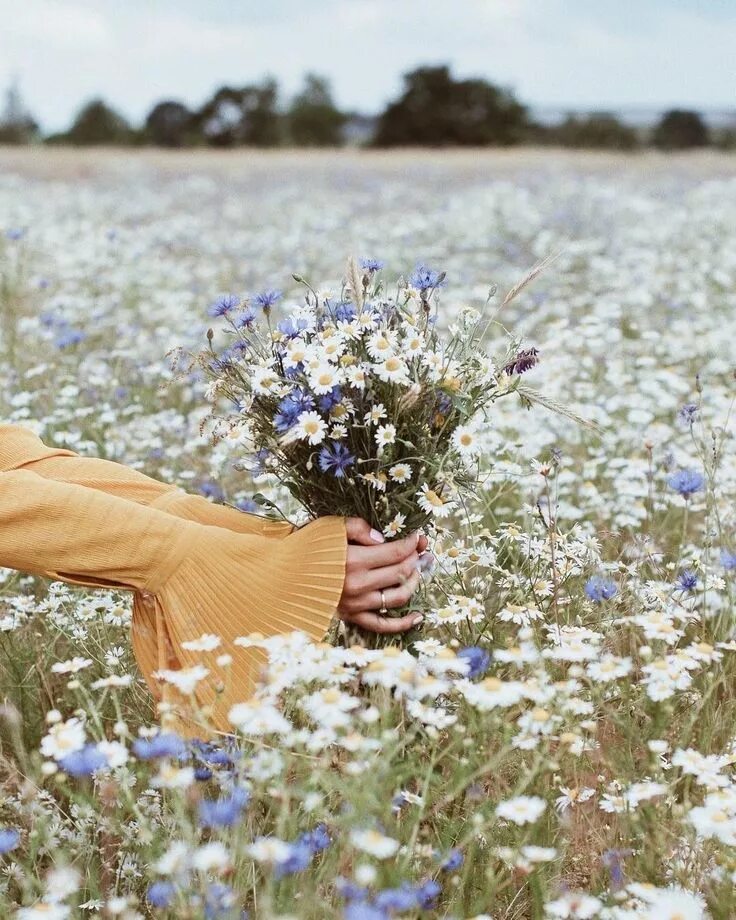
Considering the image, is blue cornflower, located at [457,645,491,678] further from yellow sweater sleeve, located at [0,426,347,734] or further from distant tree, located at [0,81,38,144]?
distant tree, located at [0,81,38,144]

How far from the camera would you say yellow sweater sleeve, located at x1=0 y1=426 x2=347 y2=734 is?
1820mm

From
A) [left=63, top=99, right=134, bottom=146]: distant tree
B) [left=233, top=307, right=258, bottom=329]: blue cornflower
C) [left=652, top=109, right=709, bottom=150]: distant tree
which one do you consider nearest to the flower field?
[left=233, top=307, right=258, bottom=329]: blue cornflower

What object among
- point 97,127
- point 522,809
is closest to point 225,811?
point 522,809

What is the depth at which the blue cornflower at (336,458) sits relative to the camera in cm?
179

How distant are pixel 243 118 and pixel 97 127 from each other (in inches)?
238

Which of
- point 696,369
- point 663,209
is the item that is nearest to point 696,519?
point 696,369

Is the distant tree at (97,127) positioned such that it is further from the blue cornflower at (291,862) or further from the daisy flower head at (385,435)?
the blue cornflower at (291,862)

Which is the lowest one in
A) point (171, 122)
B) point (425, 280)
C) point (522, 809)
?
point (522, 809)

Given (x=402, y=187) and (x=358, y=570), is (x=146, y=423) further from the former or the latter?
(x=402, y=187)

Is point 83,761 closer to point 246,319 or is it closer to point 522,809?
point 522,809

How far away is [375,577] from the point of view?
185cm

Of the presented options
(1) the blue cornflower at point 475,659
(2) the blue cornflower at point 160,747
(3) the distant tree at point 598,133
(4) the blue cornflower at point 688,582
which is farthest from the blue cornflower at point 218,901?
(3) the distant tree at point 598,133

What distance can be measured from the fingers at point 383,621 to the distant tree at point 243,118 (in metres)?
34.4

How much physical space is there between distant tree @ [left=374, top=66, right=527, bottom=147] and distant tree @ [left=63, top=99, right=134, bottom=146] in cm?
995
